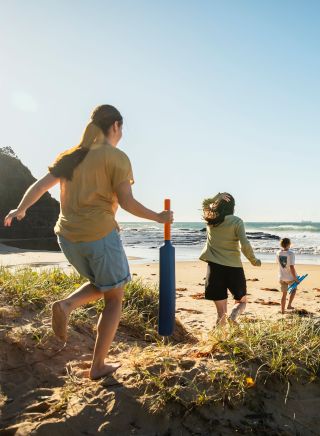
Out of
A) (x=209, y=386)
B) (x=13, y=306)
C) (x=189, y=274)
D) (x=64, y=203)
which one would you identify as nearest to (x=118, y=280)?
(x=64, y=203)

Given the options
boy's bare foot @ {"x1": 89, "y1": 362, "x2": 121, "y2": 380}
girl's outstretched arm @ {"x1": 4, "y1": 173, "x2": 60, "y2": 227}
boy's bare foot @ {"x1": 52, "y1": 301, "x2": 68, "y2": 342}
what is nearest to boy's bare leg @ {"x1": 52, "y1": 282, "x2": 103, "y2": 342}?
boy's bare foot @ {"x1": 52, "y1": 301, "x2": 68, "y2": 342}

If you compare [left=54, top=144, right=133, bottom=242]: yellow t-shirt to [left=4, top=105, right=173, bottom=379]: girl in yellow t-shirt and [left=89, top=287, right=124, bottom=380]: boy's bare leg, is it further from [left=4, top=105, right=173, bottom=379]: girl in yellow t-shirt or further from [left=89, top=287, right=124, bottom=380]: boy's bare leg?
[left=89, top=287, right=124, bottom=380]: boy's bare leg

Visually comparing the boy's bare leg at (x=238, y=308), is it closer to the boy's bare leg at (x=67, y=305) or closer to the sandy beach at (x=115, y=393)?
the sandy beach at (x=115, y=393)

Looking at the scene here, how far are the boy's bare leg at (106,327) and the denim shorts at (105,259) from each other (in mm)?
92

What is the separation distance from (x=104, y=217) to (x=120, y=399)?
1.17 m

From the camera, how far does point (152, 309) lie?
523 centimetres

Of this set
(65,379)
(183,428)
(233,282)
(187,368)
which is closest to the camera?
(183,428)

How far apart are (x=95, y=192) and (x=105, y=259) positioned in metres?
0.45

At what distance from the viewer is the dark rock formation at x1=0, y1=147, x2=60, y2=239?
28770 mm

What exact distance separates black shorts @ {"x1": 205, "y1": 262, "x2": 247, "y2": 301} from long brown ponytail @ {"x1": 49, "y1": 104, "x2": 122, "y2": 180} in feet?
8.31

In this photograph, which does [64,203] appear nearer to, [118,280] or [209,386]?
[118,280]

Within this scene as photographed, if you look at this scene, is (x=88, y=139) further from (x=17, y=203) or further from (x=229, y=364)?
(x=17, y=203)


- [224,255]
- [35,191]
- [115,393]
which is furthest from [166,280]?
[224,255]

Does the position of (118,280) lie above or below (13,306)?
above
